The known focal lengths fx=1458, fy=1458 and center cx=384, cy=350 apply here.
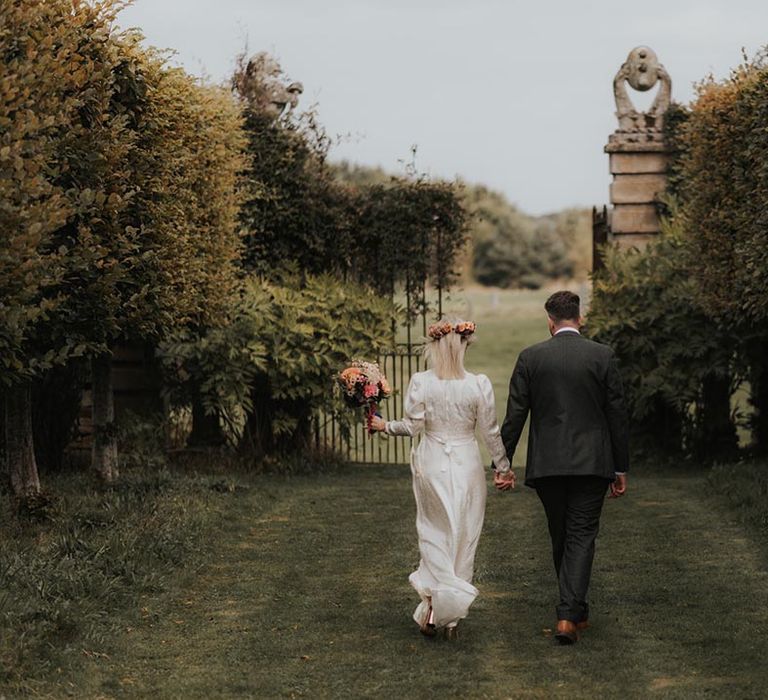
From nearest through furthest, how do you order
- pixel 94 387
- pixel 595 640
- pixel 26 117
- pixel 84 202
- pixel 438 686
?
pixel 438 686 < pixel 595 640 < pixel 26 117 < pixel 84 202 < pixel 94 387

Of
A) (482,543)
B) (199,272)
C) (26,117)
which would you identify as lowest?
(482,543)

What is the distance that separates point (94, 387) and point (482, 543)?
410 cm

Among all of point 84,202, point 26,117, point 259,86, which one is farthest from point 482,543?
point 259,86

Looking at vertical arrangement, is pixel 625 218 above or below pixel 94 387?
above

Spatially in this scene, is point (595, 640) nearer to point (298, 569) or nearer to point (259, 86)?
point (298, 569)

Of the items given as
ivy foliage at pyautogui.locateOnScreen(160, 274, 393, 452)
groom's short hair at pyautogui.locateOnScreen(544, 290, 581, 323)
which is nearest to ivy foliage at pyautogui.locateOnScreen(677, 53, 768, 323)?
ivy foliage at pyautogui.locateOnScreen(160, 274, 393, 452)

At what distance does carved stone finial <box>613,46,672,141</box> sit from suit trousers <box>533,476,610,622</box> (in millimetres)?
10926

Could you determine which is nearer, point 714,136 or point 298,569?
point 298,569

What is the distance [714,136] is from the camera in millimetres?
14969

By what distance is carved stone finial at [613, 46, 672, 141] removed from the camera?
730 inches

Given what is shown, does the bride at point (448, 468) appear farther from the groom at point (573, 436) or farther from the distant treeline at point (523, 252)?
the distant treeline at point (523, 252)

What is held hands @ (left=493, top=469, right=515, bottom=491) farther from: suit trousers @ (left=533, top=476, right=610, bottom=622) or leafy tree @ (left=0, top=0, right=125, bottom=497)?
leafy tree @ (left=0, top=0, right=125, bottom=497)

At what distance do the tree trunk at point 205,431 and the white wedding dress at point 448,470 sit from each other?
799cm

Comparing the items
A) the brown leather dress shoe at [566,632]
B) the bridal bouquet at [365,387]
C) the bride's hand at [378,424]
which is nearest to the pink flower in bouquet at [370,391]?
the bridal bouquet at [365,387]
